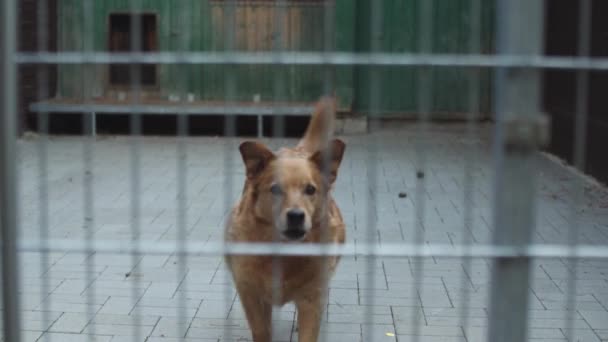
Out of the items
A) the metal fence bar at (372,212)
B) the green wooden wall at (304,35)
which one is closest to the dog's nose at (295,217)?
the metal fence bar at (372,212)

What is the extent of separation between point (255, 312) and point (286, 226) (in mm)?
632

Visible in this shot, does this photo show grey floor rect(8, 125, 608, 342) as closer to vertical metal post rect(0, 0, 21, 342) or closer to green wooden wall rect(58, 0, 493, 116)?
vertical metal post rect(0, 0, 21, 342)

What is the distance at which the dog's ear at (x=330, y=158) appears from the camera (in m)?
3.33

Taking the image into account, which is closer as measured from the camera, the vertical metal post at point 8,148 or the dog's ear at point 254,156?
the vertical metal post at point 8,148

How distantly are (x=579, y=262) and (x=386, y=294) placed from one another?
4.97 feet

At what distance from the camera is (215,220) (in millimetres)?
6828

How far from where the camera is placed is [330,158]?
337cm

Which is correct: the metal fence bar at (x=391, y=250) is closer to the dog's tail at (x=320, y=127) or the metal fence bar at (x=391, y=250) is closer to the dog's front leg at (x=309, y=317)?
the dog's front leg at (x=309, y=317)

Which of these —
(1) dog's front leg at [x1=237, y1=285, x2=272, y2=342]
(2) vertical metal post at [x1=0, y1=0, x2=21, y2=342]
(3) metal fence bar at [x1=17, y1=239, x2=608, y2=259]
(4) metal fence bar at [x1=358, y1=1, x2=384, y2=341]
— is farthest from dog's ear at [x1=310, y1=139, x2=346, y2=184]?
(2) vertical metal post at [x1=0, y1=0, x2=21, y2=342]

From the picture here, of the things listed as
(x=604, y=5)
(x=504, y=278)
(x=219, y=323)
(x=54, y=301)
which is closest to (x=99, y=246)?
(x=504, y=278)

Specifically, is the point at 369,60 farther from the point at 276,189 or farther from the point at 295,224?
the point at 276,189

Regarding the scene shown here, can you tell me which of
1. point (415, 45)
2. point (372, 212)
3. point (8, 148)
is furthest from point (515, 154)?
point (415, 45)

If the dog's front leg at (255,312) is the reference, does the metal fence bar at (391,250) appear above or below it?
above

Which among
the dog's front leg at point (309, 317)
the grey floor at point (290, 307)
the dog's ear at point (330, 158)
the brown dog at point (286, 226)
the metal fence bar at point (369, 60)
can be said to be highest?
the metal fence bar at point (369, 60)
